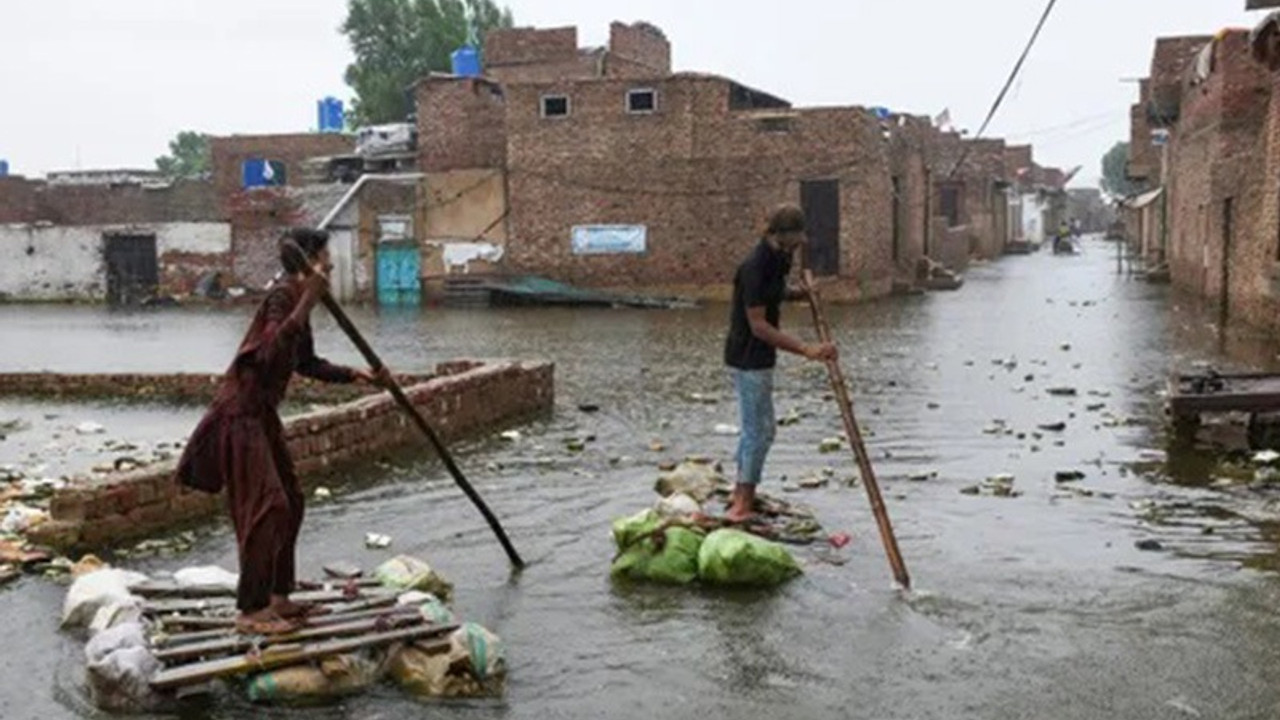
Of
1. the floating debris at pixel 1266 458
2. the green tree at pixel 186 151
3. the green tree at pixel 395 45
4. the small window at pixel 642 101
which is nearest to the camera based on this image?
the floating debris at pixel 1266 458

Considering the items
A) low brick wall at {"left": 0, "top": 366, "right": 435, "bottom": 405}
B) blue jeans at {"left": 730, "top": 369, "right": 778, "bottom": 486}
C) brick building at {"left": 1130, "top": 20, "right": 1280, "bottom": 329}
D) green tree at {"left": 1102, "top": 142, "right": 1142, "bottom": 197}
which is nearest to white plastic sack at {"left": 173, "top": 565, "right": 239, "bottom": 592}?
blue jeans at {"left": 730, "top": 369, "right": 778, "bottom": 486}

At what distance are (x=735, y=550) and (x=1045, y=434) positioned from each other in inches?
216

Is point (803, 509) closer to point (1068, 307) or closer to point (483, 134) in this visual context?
point (1068, 307)

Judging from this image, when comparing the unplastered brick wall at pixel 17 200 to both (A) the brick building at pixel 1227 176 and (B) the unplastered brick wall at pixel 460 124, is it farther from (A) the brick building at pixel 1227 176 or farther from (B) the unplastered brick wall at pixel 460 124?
(A) the brick building at pixel 1227 176

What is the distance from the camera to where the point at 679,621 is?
19.6 ft

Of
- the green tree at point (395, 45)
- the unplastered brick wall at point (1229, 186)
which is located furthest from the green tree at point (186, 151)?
the unplastered brick wall at point (1229, 186)

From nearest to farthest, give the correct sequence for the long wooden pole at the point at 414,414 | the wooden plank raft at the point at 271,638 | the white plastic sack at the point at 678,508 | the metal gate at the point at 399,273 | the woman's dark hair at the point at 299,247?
the wooden plank raft at the point at 271,638 < the woman's dark hair at the point at 299,247 < the long wooden pole at the point at 414,414 < the white plastic sack at the point at 678,508 < the metal gate at the point at 399,273

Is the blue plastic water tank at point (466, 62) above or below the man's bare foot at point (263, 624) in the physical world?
above

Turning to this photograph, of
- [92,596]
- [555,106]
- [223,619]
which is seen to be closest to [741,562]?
[223,619]

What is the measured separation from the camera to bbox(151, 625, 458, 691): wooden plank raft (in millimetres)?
4852

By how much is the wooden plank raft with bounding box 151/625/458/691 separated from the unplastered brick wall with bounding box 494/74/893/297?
84.3ft

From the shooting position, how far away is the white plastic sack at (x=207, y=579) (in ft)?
19.4

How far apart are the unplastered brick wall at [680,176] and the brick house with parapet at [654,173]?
0.11 feet

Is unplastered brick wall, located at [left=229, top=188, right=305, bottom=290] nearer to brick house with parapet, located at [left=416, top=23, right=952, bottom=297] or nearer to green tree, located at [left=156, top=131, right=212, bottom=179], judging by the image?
brick house with parapet, located at [left=416, top=23, right=952, bottom=297]
